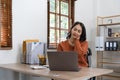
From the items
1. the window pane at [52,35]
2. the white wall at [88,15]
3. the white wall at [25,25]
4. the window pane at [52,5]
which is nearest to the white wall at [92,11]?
the white wall at [88,15]

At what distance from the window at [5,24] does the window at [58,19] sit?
31.4 inches

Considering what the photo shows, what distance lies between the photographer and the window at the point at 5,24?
2.53 meters

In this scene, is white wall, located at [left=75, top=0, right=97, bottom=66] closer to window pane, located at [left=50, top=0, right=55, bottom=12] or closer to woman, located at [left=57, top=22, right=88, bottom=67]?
window pane, located at [left=50, top=0, right=55, bottom=12]

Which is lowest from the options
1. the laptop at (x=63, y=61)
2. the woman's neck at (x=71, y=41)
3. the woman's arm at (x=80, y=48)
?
the laptop at (x=63, y=61)

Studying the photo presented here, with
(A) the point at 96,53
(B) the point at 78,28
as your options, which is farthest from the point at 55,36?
(A) the point at 96,53

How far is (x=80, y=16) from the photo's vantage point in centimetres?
401

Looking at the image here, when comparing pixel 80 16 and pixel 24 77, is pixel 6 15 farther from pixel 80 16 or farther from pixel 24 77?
pixel 80 16

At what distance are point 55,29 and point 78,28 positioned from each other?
1.19 m

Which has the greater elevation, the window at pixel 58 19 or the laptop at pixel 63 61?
the window at pixel 58 19

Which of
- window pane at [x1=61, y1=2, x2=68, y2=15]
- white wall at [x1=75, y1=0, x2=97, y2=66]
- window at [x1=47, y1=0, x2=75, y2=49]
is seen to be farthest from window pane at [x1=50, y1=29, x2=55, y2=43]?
white wall at [x1=75, y1=0, x2=97, y2=66]

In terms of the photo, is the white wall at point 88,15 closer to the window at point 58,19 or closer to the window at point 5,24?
the window at point 58,19

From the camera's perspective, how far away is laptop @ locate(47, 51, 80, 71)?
69.3 inches

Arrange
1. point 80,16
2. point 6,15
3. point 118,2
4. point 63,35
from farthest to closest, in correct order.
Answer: point 118,2 < point 80,16 < point 63,35 < point 6,15

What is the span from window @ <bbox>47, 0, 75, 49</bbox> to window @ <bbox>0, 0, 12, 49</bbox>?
0.80 metres
